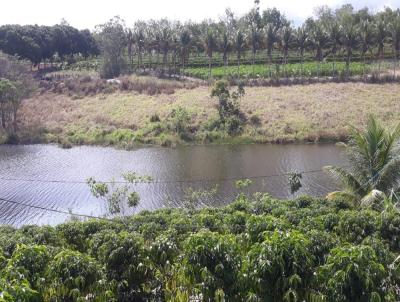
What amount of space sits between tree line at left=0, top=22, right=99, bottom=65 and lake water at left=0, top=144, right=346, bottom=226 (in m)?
29.4

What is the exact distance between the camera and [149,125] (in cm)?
4862

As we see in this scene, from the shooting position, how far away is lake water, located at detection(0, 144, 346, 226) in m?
27.7

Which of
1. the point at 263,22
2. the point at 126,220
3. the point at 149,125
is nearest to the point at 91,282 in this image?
the point at 126,220

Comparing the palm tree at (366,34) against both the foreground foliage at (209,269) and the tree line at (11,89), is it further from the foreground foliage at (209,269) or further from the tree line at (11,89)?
the foreground foliage at (209,269)

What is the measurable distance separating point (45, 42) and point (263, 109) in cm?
4219

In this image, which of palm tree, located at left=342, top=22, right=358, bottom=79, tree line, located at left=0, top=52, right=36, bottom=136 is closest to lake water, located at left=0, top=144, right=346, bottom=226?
tree line, located at left=0, top=52, right=36, bottom=136

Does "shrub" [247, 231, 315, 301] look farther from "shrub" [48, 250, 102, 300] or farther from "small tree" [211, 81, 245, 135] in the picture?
"small tree" [211, 81, 245, 135]

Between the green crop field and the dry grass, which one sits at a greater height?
the green crop field

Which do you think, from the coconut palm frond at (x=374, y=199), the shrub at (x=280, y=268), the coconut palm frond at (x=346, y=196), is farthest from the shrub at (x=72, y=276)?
the coconut palm frond at (x=346, y=196)

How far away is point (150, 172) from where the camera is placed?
3422 centimetres

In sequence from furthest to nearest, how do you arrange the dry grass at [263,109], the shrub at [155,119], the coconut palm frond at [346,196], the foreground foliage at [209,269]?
1. the shrub at [155,119]
2. the dry grass at [263,109]
3. the coconut palm frond at [346,196]
4. the foreground foliage at [209,269]

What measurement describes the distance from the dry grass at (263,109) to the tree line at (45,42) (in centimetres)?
1622

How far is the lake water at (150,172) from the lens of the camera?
1090 inches

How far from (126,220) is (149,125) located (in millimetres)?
33792
